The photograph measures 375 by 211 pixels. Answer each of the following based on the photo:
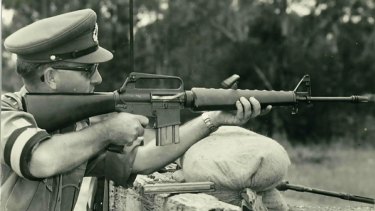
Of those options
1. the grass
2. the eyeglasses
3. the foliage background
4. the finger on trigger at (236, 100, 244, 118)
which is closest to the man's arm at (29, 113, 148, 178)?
the eyeglasses

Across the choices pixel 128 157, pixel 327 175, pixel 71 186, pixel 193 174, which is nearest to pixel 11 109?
pixel 71 186

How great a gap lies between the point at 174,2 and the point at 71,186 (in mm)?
11361

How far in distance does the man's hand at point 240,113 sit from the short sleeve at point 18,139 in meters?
1.02

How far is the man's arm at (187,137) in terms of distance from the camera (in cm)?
344

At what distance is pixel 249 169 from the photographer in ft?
11.1

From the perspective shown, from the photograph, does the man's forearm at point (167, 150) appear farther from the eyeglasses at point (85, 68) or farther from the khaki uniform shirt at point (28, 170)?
the eyeglasses at point (85, 68)

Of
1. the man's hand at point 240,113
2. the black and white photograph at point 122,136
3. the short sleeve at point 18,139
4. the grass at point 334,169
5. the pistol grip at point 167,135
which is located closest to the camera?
the short sleeve at point 18,139

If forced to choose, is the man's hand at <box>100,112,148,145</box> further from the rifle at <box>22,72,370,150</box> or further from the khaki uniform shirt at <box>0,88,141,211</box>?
the khaki uniform shirt at <box>0,88,141,211</box>

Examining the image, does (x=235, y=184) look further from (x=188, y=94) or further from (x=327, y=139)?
(x=327, y=139)

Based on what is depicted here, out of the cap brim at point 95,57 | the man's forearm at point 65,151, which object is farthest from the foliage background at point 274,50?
the man's forearm at point 65,151

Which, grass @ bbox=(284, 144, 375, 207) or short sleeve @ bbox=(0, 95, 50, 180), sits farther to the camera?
grass @ bbox=(284, 144, 375, 207)

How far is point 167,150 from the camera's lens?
11.7ft

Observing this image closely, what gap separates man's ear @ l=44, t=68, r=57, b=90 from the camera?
10.2 feet

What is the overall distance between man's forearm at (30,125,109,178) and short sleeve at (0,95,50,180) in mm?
34
